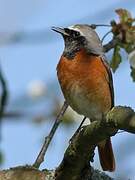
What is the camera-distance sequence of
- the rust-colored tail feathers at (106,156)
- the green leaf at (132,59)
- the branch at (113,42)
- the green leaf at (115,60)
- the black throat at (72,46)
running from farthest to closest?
the black throat at (72,46), the rust-colored tail feathers at (106,156), the branch at (113,42), the green leaf at (115,60), the green leaf at (132,59)

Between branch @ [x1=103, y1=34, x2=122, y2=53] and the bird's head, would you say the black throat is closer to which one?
the bird's head

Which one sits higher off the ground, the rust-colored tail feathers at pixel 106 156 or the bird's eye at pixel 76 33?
the bird's eye at pixel 76 33

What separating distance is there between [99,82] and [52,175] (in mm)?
1591

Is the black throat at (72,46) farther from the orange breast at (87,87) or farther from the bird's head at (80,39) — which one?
the orange breast at (87,87)

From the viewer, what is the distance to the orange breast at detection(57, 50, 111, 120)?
16.1 feet

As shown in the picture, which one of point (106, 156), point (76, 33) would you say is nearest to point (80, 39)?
point (76, 33)

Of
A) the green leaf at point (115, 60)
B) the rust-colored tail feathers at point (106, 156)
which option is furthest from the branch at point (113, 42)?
the rust-colored tail feathers at point (106, 156)

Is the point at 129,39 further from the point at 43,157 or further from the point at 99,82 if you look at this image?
the point at 43,157

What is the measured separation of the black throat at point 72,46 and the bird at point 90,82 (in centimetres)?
3

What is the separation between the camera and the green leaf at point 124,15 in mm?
4750

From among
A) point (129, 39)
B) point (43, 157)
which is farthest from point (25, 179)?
point (129, 39)

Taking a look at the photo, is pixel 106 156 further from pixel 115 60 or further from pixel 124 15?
pixel 124 15

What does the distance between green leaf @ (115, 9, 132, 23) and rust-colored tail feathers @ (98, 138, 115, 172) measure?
43.7 inches

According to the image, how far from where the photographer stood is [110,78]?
5.08 metres
